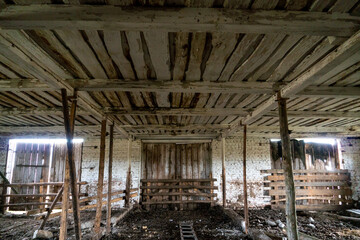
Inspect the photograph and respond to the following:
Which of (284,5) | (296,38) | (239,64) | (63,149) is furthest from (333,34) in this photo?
(63,149)

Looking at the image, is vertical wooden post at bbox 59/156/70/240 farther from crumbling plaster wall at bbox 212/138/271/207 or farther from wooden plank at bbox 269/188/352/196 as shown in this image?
wooden plank at bbox 269/188/352/196

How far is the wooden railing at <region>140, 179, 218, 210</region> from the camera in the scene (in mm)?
9062

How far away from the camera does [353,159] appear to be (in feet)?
30.3

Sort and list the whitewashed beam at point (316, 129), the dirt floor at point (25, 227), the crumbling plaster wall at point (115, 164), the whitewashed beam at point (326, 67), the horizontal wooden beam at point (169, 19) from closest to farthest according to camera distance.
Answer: the horizontal wooden beam at point (169, 19) → the whitewashed beam at point (326, 67) → the dirt floor at point (25, 227) → the whitewashed beam at point (316, 129) → the crumbling plaster wall at point (115, 164)

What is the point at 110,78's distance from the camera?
3.48 metres

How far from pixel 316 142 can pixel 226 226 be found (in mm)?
5873

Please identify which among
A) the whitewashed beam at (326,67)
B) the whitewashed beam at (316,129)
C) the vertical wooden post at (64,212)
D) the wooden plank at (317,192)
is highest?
the whitewashed beam at (326,67)

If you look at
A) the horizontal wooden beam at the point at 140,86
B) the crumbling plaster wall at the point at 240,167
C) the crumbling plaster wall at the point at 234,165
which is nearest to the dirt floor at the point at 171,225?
the crumbling plaster wall at the point at 240,167

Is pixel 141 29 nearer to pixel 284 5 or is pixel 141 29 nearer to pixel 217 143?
pixel 284 5

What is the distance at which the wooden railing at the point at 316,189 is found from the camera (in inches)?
352

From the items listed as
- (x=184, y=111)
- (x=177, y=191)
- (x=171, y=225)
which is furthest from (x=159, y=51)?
(x=177, y=191)

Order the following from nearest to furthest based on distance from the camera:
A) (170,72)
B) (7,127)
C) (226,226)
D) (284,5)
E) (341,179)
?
(284,5), (170,72), (226,226), (7,127), (341,179)

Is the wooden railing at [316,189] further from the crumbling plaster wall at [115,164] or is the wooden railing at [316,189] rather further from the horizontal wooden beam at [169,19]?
the horizontal wooden beam at [169,19]

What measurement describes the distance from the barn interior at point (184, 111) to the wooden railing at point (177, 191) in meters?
0.06
